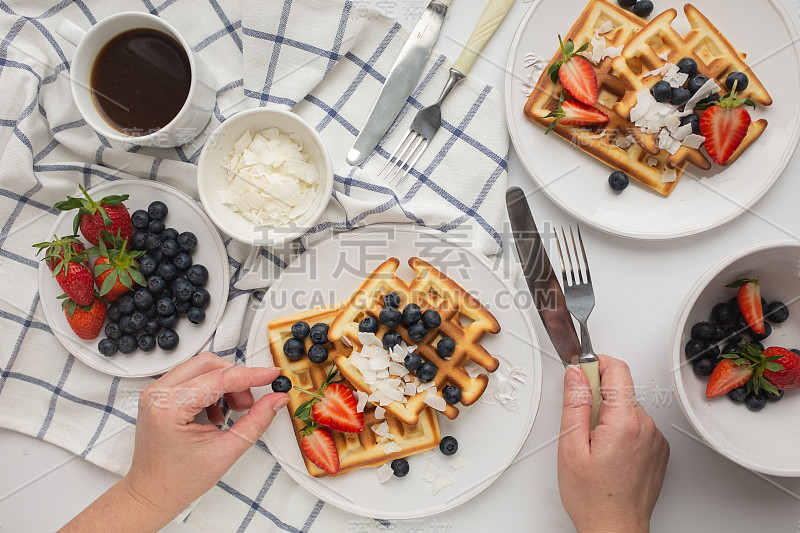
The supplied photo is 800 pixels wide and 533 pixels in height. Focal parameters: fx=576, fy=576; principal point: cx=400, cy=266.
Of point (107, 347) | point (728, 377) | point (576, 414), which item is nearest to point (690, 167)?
point (728, 377)

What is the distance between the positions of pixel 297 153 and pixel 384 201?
0.98 feet

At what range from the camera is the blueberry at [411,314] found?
164cm

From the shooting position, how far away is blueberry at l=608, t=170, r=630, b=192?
1743mm

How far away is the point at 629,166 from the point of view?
5.76 ft

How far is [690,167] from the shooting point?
179 cm

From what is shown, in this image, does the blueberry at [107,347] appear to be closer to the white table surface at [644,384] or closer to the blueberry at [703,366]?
the white table surface at [644,384]

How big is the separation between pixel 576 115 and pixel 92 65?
143 centimetres

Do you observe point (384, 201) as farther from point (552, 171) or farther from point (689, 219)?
point (689, 219)

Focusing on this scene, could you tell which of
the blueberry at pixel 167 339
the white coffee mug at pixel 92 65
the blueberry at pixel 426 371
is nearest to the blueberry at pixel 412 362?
the blueberry at pixel 426 371

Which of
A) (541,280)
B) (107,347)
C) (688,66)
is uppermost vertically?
(688,66)

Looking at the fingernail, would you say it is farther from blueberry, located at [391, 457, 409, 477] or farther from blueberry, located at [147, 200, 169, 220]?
blueberry, located at [147, 200, 169, 220]

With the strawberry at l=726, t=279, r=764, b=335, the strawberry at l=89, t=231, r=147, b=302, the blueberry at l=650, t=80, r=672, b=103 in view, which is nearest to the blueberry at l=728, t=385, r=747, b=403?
the strawberry at l=726, t=279, r=764, b=335

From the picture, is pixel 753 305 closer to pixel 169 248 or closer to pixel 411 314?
pixel 411 314

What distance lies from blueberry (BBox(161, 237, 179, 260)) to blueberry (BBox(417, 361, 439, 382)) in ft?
2.68
